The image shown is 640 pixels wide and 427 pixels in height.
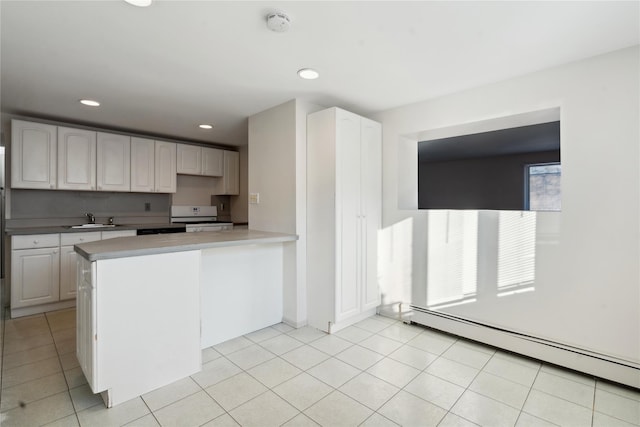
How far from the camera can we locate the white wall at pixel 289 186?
2.94 metres

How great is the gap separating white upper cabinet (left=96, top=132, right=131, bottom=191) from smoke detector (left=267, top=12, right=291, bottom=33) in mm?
3240

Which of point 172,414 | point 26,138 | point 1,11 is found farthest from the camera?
point 26,138

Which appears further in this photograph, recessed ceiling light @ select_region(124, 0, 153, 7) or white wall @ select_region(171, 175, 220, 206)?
white wall @ select_region(171, 175, 220, 206)

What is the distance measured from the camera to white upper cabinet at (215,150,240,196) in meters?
5.13

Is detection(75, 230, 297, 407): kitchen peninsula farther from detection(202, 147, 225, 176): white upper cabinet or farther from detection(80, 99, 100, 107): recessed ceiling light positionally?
detection(202, 147, 225, 176): white upper cabinet

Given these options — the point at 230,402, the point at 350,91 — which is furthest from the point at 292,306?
the point at 350,91

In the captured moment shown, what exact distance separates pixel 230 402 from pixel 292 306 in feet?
4.03

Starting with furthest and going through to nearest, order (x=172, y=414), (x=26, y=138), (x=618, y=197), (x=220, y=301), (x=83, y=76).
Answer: (x=26, y=138), (x=220, y=301), (x=83, y=76), (x=618, y=197), (x=172, y=414)

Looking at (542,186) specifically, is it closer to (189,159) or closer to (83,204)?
(189,159)

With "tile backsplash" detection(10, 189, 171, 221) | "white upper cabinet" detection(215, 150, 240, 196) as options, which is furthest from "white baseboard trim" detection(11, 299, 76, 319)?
"white upper cabinet" detection(215, 150, 240, 196)

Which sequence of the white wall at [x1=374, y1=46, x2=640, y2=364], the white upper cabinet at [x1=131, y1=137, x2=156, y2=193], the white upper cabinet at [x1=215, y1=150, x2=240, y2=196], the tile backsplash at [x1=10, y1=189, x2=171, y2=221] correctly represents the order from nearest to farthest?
the white wall at [x1=374, y1=46, x2=640, y2=364]
the tile backsplash at [x1=10, y1=189, x2=171, y2=221]
the white upper cabinet at [x1=131, y1=137, x2=156, y2=193]
the white upper cabinet at [x1=215, y1=150, x2=240, y2=196]

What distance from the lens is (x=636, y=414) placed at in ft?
5.70

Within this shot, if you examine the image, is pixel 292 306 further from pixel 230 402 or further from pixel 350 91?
pixel 350 91

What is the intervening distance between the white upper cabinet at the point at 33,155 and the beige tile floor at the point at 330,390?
170 centimetres
